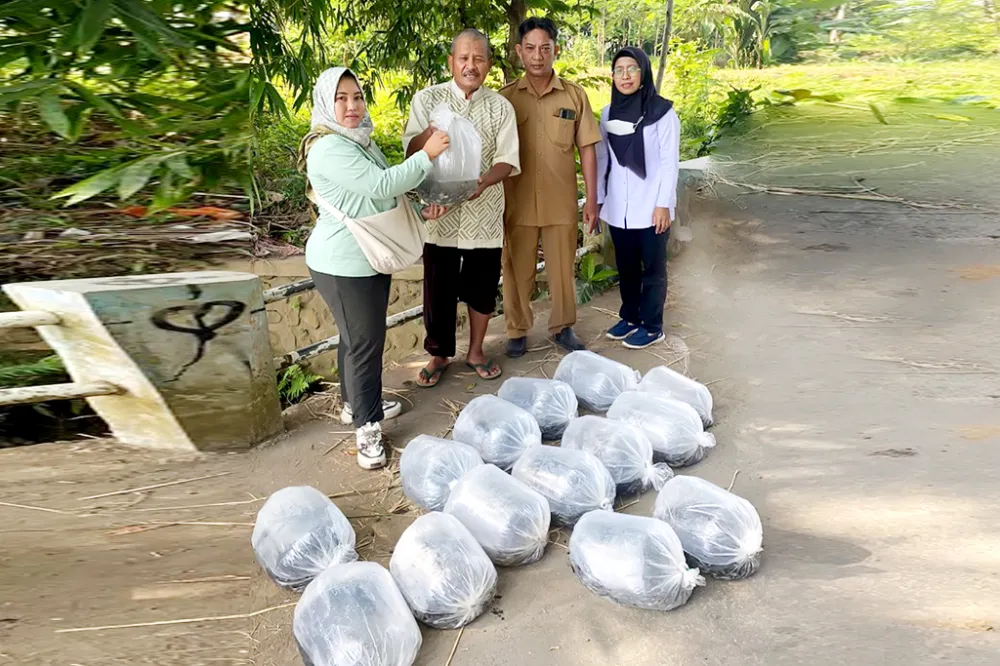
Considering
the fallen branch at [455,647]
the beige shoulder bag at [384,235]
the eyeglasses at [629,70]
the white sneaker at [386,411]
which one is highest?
the eyeglasses at [629,70]

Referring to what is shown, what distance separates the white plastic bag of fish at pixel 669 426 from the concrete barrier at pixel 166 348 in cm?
129

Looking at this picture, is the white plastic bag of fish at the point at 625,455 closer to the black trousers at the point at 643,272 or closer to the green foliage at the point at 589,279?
the black trousers at the point at 643,272

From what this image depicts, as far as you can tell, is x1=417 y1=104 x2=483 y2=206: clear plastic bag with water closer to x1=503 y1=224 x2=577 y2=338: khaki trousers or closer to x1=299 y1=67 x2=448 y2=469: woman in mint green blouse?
x1=299 y1=67 x2=448 y2=469: woman in mint green blouse

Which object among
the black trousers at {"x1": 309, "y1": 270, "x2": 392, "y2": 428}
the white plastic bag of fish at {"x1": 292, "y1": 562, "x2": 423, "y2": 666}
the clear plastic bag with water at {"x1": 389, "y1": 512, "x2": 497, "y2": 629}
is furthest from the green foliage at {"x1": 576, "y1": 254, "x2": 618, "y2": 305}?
the white plastic bag of fish at {"x1": 292, "y1": 562, "x2": 423, "y2": 666}

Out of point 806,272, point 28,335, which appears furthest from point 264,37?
point 806,272

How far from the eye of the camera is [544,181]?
321 cm

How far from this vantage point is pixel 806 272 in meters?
4.29

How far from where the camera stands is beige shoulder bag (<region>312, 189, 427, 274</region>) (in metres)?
2.36

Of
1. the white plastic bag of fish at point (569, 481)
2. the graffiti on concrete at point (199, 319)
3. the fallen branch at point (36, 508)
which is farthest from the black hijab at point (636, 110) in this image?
the fallen branch at point (36, 508)

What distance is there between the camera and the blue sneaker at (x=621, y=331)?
365 centimetres

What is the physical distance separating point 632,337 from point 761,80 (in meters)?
3.06

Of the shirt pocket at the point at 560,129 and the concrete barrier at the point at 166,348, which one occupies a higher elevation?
the shirt pocket at the point at 560,129

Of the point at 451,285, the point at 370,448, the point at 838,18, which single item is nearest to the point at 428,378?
the point at 451,285

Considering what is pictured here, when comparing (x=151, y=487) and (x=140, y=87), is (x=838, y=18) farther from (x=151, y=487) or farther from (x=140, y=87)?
(x=151, y=487)
